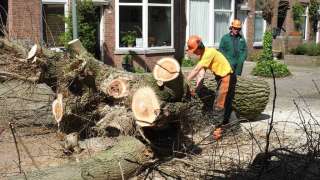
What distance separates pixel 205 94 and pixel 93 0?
394 inches

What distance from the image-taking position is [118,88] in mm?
7719

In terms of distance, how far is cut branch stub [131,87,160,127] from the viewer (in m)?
6.58

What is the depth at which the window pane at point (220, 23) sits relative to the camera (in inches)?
920

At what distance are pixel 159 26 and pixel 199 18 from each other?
2807 mm

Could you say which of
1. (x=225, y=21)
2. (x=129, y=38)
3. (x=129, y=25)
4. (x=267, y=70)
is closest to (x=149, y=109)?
(x=267, y=70)

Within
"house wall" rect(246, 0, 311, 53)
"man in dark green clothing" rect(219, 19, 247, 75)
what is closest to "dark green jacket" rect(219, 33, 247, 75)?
"man in dark green clothing" rect(219, 19, 247, 75)

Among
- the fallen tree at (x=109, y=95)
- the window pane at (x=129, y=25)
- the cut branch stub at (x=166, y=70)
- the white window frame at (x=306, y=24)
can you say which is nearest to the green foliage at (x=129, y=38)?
the window pane at (x=129, y=25)

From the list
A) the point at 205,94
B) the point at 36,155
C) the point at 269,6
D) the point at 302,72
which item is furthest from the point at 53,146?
the point at 269,6

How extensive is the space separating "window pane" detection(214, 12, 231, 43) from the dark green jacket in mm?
13085

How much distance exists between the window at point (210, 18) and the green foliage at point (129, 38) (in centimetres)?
342

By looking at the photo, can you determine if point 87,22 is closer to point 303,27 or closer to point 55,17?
point 55,17

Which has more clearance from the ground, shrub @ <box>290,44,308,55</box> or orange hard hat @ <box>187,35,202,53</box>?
orange hard hat @ <box>187,35,202,53</box>

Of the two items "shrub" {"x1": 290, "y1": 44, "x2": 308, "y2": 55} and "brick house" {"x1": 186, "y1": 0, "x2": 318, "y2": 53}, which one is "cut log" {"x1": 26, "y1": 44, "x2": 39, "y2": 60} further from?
"shrub" {"x1": 290, "y1": 44, "x2": 308, "y2": 55}

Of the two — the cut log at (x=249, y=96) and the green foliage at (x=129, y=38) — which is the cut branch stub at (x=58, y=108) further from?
the green foliage at (x=129, y=38)
